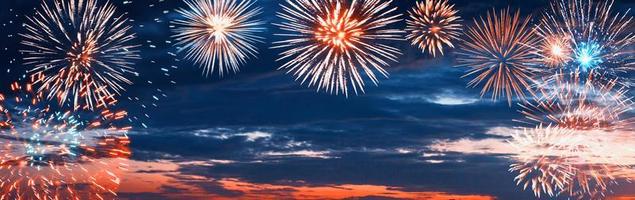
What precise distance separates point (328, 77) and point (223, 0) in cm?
433

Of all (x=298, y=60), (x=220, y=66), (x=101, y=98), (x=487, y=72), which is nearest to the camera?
(x=220, y=66)

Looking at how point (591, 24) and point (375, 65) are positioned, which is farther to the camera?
point (591, 24)

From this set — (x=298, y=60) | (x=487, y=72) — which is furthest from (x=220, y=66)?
(x=487, y=72)

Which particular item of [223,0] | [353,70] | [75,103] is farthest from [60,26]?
[353,70]

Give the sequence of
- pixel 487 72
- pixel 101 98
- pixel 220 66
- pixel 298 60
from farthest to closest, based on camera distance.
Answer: pixel 101 98, pixel 487 72, pixel 298 60, pixel 220 66

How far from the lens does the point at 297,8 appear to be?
20438 mm

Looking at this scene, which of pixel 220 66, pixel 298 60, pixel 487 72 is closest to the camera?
pixel 220 66

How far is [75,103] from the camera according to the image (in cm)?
2316

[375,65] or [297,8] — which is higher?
[297,8]

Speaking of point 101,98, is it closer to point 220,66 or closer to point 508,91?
point 220,66

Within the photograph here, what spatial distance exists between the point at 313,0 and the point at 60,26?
365 inches

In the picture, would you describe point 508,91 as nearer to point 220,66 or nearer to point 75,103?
point 220,66

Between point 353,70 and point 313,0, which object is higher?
point 313,0

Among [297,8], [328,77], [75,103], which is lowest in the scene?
[75,103]
